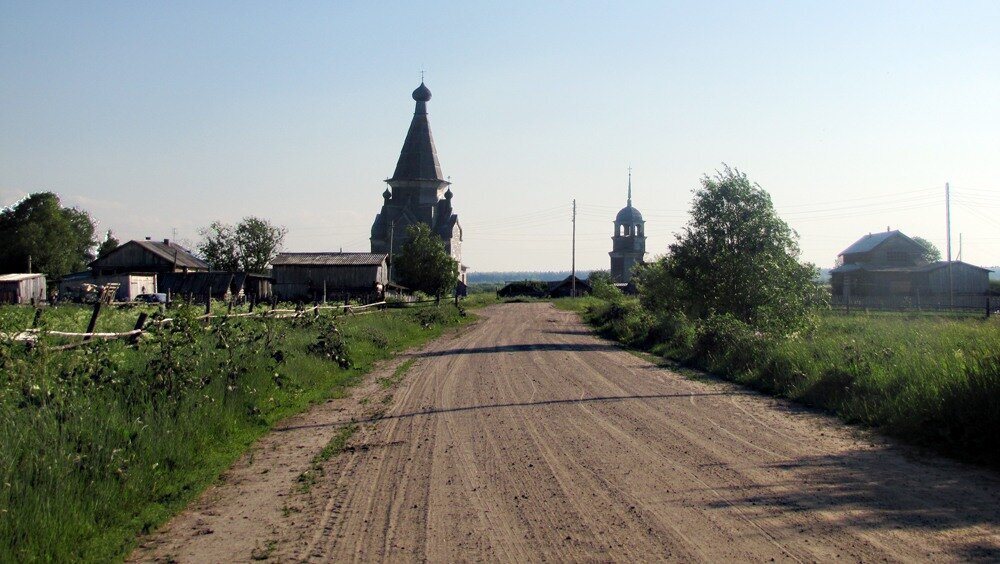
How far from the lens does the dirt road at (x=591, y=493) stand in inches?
218

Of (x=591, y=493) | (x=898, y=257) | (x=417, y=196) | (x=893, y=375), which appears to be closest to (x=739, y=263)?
(x=893, y=375)

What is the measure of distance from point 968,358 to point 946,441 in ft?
7.62

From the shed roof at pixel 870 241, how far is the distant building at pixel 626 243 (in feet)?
141

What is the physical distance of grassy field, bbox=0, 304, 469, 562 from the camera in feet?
19.8

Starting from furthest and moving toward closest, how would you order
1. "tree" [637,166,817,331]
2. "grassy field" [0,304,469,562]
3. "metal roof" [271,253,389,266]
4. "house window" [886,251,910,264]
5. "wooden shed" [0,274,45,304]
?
"house window" [886,251,910,264] < "metal roof" [271,253,389,266] < "wooden shed" [0,274,45,304] < "tree" [637,166,817,331] < "grassy field" [0,304,469,562]

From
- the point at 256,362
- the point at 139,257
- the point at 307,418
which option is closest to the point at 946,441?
the point at 307,418

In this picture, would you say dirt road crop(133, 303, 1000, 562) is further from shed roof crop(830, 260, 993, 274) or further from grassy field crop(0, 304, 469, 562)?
shed roof crop(830, 260, 993, 274)

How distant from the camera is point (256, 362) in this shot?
13.5 metres

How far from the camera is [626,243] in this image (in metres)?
113

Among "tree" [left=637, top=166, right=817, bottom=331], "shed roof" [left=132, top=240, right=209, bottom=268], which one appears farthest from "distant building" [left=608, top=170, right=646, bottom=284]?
"tree" [left=637, top=166, right=817, bottom=331]

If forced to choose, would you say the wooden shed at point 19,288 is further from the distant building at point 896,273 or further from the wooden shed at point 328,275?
the distant building at point 896,273

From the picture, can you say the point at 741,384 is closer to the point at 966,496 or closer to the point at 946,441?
the point at 946,441

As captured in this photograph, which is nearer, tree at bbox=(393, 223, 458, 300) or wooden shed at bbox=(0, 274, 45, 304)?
wooden shed at bbox=(0, 274, 45, 304)

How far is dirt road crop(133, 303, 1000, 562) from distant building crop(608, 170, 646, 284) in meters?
102
